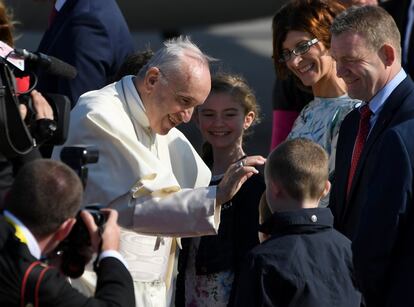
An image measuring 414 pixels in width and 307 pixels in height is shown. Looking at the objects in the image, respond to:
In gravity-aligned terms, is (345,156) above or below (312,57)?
below

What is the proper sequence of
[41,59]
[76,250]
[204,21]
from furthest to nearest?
1. [204,21]
2. [41,59]
3. [76,250]

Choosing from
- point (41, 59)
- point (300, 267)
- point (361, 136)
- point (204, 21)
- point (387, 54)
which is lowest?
point (204, 21)

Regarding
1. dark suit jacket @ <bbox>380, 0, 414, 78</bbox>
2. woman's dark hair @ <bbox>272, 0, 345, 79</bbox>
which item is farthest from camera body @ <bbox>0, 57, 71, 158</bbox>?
dark suit jacket @ <bbox>380, 0, 414, 78</bbox>

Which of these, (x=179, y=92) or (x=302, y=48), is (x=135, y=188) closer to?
(x=179, y=92)

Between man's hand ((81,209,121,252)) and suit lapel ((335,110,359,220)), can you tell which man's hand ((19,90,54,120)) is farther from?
suit lapel ((335,110,359,220))

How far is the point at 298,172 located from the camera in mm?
3932

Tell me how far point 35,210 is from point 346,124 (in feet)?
6.20

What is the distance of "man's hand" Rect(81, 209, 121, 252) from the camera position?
320 centimetres

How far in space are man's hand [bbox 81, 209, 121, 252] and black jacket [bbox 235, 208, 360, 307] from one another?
65 cm

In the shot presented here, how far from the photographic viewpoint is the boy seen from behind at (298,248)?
148 inches

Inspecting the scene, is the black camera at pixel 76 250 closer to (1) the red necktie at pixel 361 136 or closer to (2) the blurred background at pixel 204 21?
(1) the red necktie at pixel 361 136

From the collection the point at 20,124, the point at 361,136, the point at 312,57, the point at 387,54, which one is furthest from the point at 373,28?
the point at 20,124

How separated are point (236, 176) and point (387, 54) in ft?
2.60

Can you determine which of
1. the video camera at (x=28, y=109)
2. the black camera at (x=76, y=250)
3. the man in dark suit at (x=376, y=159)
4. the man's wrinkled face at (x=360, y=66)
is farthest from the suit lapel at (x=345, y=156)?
the black camera at (x=76, y=250)
